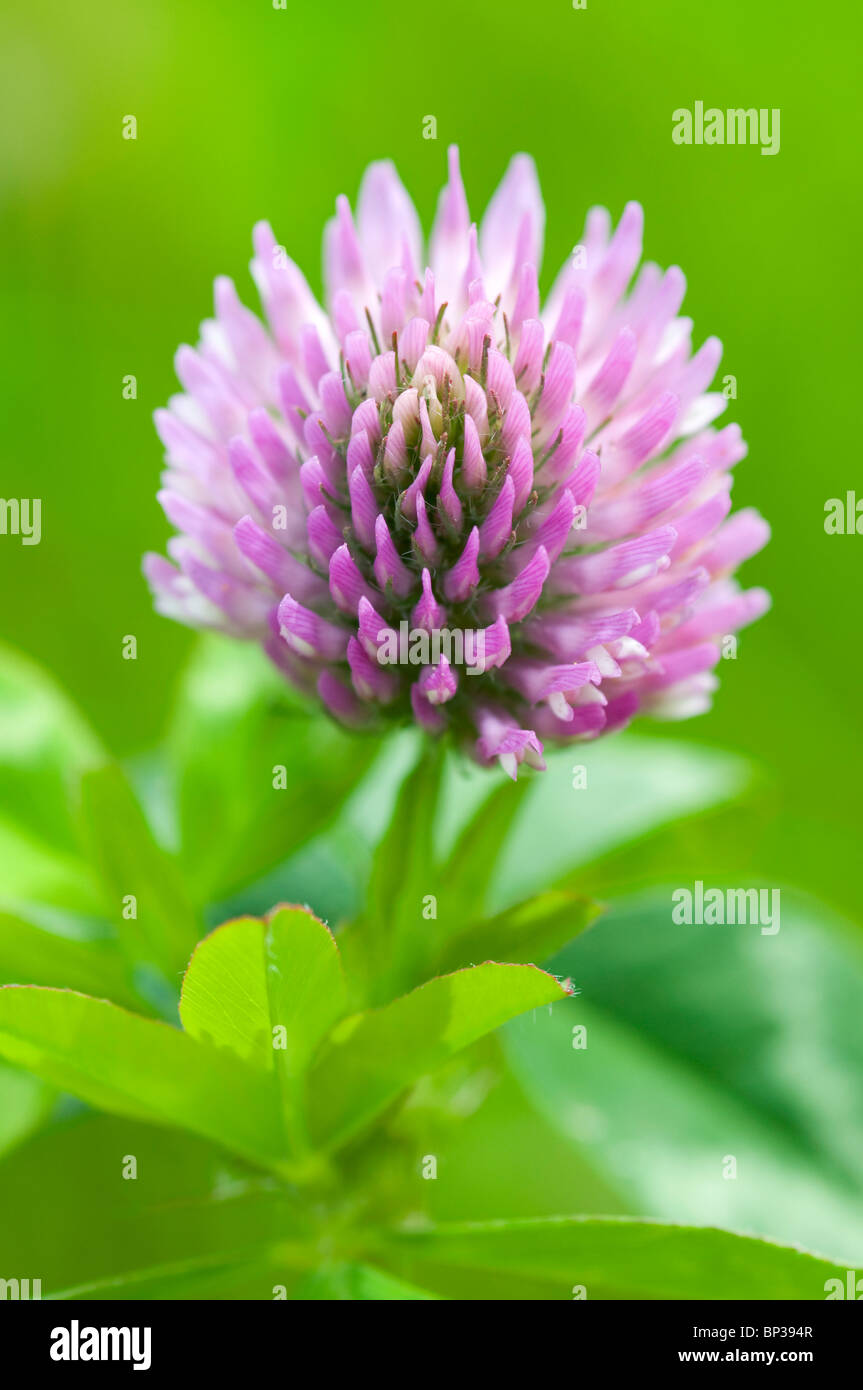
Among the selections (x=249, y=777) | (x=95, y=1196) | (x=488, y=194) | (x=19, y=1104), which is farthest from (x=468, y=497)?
(x=488, y=194)

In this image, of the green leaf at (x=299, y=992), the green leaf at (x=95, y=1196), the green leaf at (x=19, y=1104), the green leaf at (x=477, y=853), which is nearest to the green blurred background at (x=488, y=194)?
the green leaf at (x=95, y=1196)

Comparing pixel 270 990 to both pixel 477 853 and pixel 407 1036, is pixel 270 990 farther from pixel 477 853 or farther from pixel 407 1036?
pixel 477 853

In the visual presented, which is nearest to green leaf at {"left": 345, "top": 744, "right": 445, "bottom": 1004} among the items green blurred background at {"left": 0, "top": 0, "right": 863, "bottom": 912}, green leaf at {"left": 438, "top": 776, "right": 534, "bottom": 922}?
green leaf at {"left": 438, "top": 776, "right": 534, "bottom": 922}

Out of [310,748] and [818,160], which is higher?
[818,160]

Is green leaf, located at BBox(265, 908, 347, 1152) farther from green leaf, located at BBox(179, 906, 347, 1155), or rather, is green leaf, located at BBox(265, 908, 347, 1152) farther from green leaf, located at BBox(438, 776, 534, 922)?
green leaf, located at BBox(438, 776, 534, 922)

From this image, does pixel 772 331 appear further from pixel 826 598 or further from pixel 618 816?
pixel 618 816

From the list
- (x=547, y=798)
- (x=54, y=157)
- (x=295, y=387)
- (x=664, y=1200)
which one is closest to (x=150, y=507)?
(x=54, y=157)
